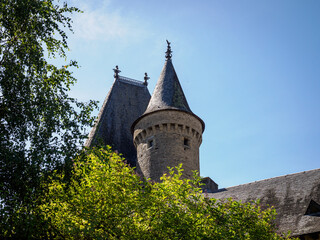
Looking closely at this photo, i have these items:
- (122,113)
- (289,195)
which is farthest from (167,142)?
(122,113)

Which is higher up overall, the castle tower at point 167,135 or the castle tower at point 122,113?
the castle tower at point 122,113

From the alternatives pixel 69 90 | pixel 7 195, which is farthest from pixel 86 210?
pixel 69 90

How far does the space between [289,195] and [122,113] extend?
17.0 metres

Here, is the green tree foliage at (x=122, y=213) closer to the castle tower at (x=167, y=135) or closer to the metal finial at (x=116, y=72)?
the castle tower at (x=167, y=135)

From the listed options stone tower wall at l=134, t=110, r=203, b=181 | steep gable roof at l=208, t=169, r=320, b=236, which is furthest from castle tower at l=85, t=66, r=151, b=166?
steep gable roof at l=208, t=169, r=320, b=236

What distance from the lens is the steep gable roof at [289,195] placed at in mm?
16409

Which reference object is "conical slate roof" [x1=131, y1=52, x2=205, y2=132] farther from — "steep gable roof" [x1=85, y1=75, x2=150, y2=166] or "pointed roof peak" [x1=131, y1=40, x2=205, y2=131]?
"steep gable roof" [x1=85, y1=75, x2=150, y2=166]

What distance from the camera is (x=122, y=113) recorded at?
32.5 meters

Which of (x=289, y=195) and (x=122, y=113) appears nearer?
(x=289, y=195)

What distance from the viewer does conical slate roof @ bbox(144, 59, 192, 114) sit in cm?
2536

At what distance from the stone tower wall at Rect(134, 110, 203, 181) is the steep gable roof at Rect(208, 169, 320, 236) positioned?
289cm

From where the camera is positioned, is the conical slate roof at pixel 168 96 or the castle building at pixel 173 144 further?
the conical slate roof at pixel 168 96

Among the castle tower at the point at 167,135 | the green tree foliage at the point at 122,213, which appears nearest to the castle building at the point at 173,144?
the castle tower at the point at 167,135

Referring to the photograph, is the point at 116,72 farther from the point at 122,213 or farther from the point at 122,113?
the point at 122,213
